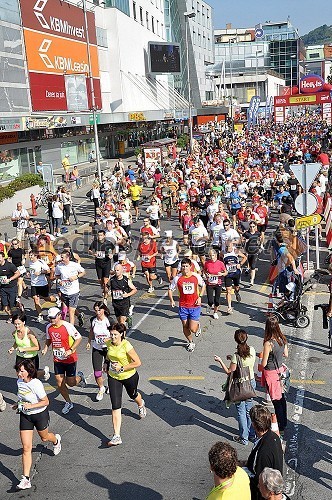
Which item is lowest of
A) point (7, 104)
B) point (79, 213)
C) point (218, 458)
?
point (79, 213)

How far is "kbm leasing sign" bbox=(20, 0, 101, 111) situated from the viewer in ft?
119

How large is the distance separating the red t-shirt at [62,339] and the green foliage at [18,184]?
1979 cm

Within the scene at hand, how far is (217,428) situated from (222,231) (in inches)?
284

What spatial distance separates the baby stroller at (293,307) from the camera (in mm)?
11031

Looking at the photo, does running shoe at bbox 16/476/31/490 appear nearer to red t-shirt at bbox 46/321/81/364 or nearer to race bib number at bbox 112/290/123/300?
red t-shirt at bbox 46/321/81/364

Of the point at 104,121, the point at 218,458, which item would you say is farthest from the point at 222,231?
the point at 104,121

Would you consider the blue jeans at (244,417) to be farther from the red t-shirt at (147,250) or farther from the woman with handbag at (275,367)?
the red t-shirt at (147,250)

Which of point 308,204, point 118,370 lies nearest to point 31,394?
point 118,370

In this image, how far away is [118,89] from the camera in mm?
50500

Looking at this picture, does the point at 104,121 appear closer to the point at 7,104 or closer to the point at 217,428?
the point at 7,104

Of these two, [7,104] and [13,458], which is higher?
[7,104]

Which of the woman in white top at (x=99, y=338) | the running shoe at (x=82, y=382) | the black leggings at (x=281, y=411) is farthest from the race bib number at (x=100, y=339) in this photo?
the black leggings at (x=281, y=411)

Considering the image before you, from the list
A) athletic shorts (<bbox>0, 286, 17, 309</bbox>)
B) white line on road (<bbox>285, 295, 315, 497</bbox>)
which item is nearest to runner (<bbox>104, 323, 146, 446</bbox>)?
white line on road (<bbox>285, 295, 315, 497</bbox>)

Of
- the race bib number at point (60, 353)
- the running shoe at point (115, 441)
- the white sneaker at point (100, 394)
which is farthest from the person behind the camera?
the white sneaker at point (100, 394)
